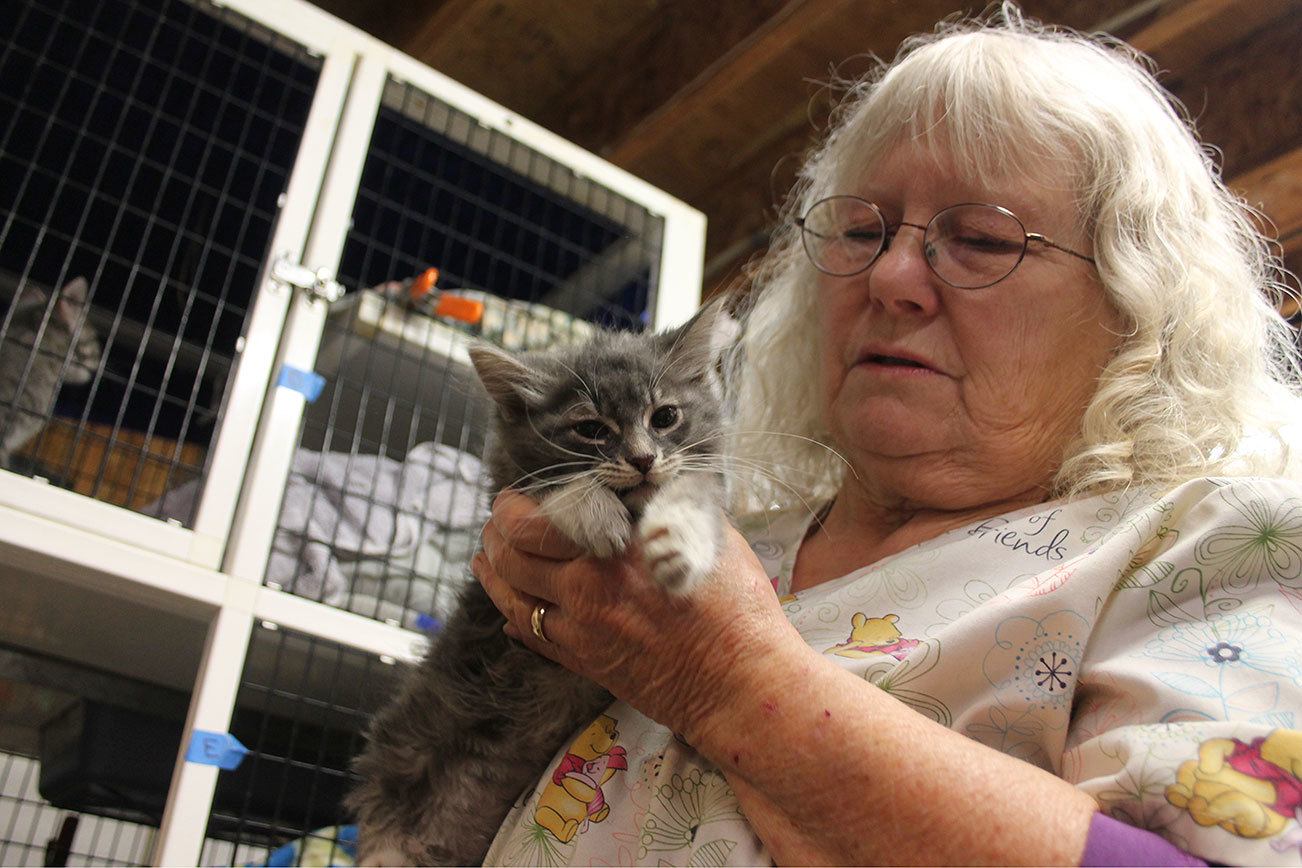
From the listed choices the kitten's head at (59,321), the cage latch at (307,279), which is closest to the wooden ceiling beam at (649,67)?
the cage latch at (307,279)

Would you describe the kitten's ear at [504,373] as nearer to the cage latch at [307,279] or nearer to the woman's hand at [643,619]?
the woman's hand at [643,619]

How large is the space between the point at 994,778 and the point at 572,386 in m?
0.80

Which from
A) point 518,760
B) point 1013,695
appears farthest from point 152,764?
point 1013,695

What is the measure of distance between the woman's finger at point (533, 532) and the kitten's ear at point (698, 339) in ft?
1.49

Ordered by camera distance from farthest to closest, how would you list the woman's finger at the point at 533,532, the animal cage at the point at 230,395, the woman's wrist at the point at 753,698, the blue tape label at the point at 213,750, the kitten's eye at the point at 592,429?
the animal cage at the point at 230,395 → the blue tape label at the point at 213,750 → the kitten's eye at the point at 592,429 → the woman's finger at the point at 533,532 → the woman's wrist at the point at 753,698

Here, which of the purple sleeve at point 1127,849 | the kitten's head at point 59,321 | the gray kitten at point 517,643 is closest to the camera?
the purple sleeve at point 1127,849

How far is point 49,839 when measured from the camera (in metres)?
2.27

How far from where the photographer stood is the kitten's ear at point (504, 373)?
1505 mm

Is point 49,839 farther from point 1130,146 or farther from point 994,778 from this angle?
point 1130,146

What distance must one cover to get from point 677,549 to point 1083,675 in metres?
0.41

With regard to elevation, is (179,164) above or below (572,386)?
above

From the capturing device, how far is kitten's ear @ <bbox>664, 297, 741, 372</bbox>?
5.28 ft

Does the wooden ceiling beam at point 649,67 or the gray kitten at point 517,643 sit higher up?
the wooden ceiling beam at point 649,67

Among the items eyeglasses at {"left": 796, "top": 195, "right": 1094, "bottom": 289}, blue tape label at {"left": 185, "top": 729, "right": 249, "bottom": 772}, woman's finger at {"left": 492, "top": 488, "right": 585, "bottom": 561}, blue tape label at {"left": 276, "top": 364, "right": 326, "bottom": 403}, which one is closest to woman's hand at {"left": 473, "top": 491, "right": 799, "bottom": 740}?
woman's finger at {"left": 492, "top": 488, "right": 585, "bottom": 561}
